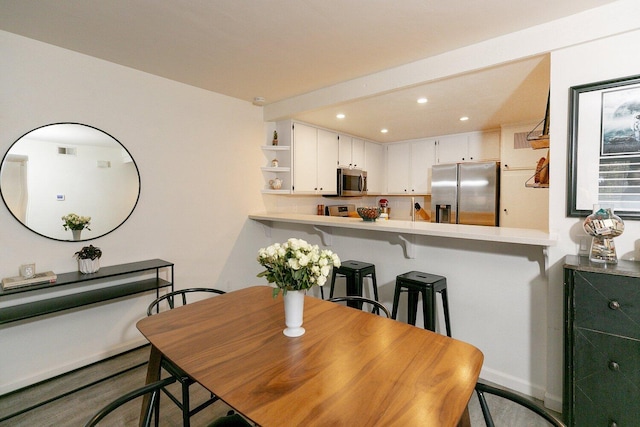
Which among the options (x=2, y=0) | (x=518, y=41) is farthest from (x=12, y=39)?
(x=518, y=41)

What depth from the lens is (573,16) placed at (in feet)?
6.16

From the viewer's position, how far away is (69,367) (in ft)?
8.00

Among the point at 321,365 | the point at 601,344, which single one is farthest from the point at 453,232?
the point at 321,365

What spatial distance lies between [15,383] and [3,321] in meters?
0.64

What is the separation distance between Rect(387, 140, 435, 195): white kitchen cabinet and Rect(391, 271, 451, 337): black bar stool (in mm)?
2915

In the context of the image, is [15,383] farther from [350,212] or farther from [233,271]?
[350,212]

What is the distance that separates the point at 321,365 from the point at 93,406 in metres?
1.93

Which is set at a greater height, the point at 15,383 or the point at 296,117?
the point at 296,117

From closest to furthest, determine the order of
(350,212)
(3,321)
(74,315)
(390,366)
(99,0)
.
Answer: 1. (390,366)
2. (99,0)
3. (3,321)
4. (74,315)
5. (350,212)

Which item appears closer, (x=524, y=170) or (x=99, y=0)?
(x=99, y=0)

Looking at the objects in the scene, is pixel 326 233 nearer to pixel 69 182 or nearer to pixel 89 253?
pixel 89 253

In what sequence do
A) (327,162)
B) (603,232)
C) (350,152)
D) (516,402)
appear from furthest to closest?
(350,152)
(327,162)
(603,232)
(516,402)

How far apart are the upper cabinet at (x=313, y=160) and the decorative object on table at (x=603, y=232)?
2.86m

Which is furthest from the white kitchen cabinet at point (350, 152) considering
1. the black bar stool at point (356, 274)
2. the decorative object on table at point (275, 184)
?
the black bar stool at point (356, 274)
